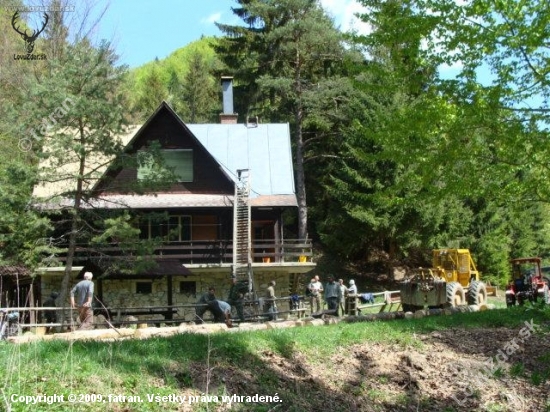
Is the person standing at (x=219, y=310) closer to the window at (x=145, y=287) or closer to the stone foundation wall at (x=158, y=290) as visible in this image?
the stone foundation wall at (x=158, y=290)

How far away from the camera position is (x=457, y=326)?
14844 millimetres

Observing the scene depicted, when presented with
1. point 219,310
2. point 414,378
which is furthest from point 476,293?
point 414,378

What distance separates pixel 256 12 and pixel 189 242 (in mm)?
14752

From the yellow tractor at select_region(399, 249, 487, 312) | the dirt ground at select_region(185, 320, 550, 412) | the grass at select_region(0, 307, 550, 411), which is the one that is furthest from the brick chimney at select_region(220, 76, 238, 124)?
the dirt ground at select_region(185, 320, 550, 412)

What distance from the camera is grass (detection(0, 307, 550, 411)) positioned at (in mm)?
8336

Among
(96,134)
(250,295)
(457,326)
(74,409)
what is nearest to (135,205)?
(250,295)

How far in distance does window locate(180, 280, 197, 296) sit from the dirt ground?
14899mm

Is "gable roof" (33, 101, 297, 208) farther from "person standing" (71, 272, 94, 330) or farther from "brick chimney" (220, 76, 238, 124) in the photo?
"person standing" (71, 272, 94, 330)

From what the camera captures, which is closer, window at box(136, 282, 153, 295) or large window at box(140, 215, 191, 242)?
window at box(136, 282, 153, 295)

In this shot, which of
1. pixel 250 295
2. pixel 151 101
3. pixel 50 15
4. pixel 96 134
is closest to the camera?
pixel 96 134

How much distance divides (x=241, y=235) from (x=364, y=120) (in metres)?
10.4

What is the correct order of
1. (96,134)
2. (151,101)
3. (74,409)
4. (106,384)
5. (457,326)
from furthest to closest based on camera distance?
(151,101), (96,134), (457,326), (106,384), (74,409)

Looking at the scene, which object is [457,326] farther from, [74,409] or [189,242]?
[189,242]

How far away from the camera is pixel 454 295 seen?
19844mm
